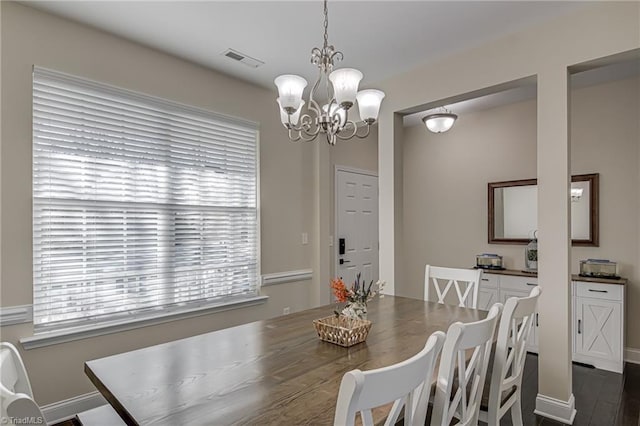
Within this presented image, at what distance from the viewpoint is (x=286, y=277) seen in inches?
147

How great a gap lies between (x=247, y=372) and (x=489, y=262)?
3.48 meters

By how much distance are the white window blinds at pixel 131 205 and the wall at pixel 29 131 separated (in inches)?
2.8

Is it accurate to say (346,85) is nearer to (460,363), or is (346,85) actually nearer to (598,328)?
(460,363)

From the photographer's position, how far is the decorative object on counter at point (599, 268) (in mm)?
3266

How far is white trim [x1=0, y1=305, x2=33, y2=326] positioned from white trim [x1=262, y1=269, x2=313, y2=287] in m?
1.82

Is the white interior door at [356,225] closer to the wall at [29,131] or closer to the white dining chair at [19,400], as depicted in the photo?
the wall at [29,131]

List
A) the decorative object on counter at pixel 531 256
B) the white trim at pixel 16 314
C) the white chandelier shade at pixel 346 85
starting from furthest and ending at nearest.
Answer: the decorative object on counter at pixel 531 256
the white trim at pixel 16 314
the white chandelier shade at pixel 346 85

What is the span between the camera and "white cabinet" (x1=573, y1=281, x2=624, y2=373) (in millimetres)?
3072

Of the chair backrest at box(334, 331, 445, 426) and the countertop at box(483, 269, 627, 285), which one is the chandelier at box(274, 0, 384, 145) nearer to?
the chair backrest at box(334, 331, 445, 426)

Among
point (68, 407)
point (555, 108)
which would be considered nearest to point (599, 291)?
point (555, 108)

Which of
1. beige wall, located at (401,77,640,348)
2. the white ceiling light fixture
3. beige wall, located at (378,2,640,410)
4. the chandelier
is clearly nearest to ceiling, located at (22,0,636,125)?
beige wall, located at (378,2,640,410)

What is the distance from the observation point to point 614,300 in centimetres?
309

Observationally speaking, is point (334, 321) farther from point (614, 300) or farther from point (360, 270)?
point (360, 270)

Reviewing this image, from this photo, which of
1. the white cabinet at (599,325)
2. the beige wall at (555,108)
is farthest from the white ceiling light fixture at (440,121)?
the white cabinet at (599,325)
